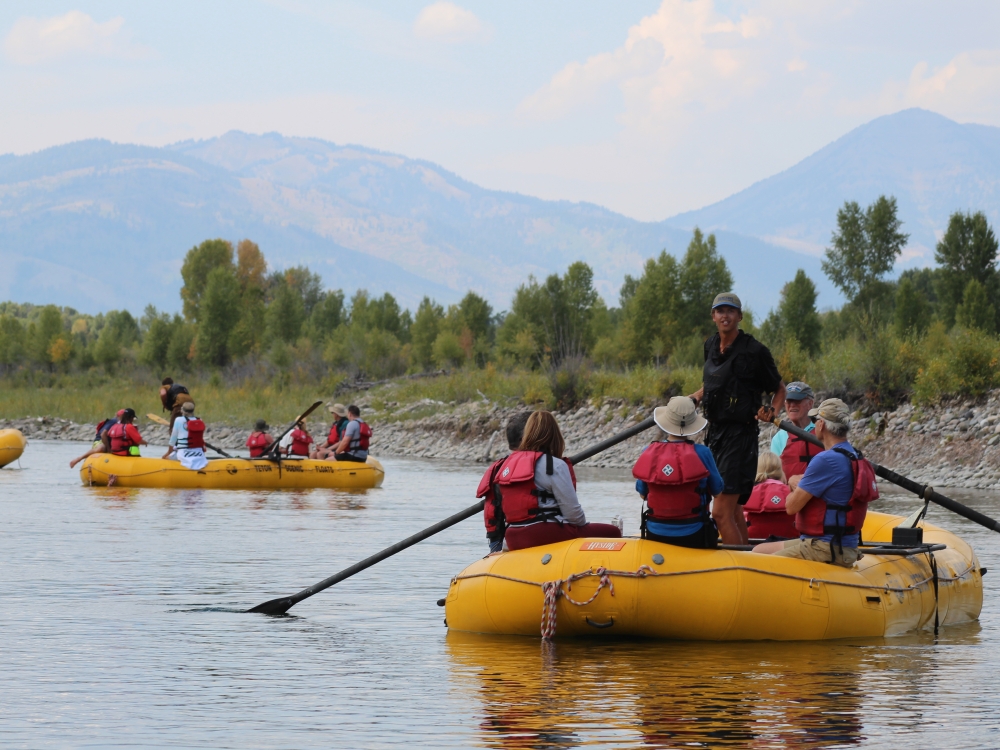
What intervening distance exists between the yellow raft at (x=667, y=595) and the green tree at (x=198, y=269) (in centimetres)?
9284

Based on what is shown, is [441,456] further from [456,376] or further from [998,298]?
[998,298]

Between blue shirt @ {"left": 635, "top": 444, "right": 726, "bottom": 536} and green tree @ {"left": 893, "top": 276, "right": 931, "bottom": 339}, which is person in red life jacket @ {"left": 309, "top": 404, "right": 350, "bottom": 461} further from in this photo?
green tree @ {"left": 893, "top": 276, "right": 931, "bottom": 339}

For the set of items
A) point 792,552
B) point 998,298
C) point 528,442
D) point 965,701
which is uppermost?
point 998,298

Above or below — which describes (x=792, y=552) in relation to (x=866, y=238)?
below

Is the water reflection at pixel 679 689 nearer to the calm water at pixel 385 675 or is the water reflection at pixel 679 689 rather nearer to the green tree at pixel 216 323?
the calm water at pixel 385 675

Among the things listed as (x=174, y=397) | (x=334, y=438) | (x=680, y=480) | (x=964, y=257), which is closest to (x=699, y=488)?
(x=680, y=480)

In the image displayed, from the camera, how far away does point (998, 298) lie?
48.5 m

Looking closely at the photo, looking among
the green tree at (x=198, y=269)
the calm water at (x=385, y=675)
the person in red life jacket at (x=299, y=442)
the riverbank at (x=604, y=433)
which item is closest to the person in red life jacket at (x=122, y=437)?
the person in red life jacket at (x=299, y=442)

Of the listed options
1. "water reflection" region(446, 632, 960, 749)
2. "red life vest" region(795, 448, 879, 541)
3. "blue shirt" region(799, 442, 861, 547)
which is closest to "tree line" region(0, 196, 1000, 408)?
"red life vest" region(795, 448, 879, 541)

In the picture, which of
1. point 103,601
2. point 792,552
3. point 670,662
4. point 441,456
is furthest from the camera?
point 441,456

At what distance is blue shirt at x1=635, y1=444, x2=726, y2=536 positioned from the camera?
8.98 m

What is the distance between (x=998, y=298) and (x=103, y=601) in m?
43.0

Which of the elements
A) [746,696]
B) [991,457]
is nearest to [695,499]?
[746,696]

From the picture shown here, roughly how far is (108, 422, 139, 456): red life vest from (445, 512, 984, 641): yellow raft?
51.7 ft
